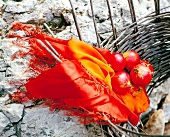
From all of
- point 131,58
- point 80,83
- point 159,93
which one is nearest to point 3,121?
point 80,83

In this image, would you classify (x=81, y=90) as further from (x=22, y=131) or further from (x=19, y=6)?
(x=19, y=6)

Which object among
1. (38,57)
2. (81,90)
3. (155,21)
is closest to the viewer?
(81,90)

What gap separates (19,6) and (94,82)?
1.58 ft

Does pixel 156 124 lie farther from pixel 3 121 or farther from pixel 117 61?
pixel 3 121

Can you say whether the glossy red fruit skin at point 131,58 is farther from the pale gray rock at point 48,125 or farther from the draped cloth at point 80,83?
the pale gray rock at point 48,125

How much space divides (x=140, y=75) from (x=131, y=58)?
0.19 ft

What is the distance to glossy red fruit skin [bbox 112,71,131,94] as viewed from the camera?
1.12 m

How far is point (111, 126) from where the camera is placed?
3.39 ft

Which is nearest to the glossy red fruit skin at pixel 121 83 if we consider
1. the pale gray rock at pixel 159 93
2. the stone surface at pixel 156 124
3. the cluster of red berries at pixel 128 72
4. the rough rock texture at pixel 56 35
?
the cluster of red berries at pixel 128 72

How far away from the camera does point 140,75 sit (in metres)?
1.15

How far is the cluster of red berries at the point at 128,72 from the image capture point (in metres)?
1.12

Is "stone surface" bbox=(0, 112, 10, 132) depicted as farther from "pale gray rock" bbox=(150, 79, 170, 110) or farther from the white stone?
"pale gray rock" bbox=(150, 79, 170, 110)

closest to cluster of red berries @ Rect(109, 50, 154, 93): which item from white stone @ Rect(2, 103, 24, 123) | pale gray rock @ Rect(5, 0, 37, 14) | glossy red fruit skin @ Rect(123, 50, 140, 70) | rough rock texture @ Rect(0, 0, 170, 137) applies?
glossy red fruit skin @ Rect(123, 50, 140, 70)

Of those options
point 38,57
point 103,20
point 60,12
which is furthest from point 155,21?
point 38,57
